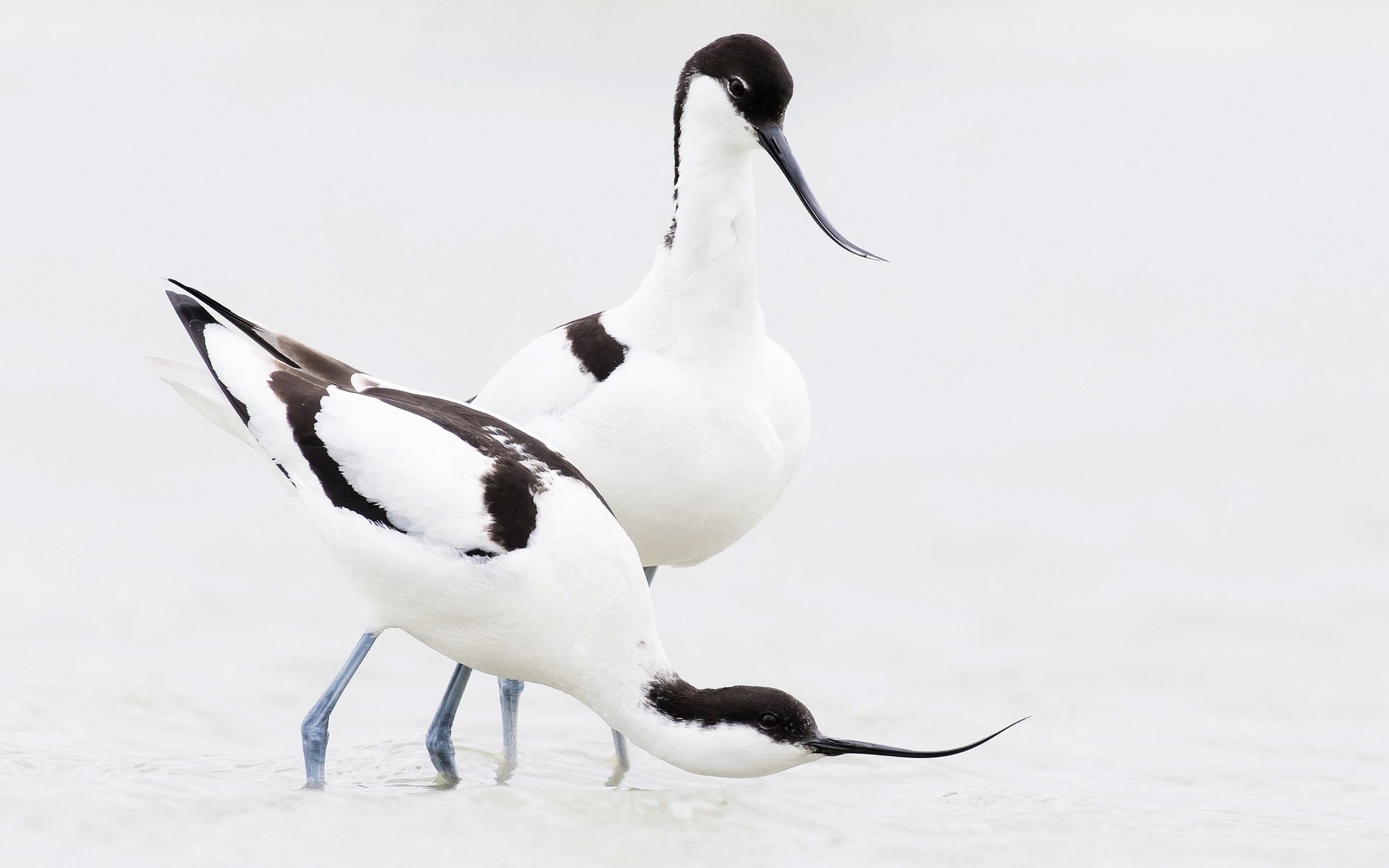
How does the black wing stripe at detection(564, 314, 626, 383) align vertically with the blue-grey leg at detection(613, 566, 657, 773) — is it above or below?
above

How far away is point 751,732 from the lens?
4887mm

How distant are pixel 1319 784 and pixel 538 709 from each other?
3.13 meters

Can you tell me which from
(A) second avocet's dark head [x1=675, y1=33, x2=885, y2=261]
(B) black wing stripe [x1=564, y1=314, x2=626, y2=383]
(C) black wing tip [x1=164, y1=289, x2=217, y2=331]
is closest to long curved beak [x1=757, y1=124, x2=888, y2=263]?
(A) second avocet's dark head [x1=675, y1=33, x2=885, y2=261]

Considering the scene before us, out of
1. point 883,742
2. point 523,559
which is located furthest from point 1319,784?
point 523,559

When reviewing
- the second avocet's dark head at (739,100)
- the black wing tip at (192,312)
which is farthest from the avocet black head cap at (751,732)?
the black wing tip at (192,312)

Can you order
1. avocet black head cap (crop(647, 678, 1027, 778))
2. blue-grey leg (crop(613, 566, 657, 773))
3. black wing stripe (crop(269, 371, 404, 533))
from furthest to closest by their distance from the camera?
blue-grey leg (crop(613, 566, 657, 773)) → black wing stripe (crop(269, 371, 404, 533)) → avocet black head cap (crop(647, 678, 1027, 778))

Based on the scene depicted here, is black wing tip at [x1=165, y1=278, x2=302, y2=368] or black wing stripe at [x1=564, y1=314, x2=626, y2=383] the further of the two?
black wing stripe at [x1=564, y1=314, x2=626, y2=383]

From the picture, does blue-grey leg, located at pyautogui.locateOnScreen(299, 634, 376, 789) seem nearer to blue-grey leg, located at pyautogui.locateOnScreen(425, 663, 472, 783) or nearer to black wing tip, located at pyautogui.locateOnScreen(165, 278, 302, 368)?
blue-grey leg, located at pyautogui.locateOnScreen(425, 663, 472, 783)

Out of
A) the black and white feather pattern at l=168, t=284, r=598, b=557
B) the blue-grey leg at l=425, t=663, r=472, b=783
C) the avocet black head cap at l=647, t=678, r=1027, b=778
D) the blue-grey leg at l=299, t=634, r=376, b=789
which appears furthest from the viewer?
the blue-grey leg at l=425, t=663, r=472, b=783

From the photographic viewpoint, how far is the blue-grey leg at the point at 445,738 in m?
5.82

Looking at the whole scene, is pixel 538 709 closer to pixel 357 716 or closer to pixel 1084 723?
pixel 357 716

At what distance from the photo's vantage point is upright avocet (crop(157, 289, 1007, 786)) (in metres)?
4.95

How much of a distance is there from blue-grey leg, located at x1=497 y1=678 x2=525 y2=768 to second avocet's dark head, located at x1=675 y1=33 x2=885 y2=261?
2.07 m

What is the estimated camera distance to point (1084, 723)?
706 centimetres
